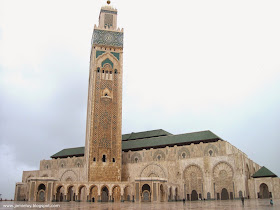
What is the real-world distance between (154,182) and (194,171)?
5.79 m

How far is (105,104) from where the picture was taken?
32.6m

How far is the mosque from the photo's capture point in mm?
26531

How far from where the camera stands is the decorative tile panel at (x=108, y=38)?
3459cm

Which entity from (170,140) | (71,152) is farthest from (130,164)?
(71,152)

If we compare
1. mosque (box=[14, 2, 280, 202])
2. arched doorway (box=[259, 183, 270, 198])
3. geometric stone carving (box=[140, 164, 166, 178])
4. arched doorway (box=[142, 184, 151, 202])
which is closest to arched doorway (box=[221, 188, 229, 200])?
mosque (box=[14, 2, 280, 202])

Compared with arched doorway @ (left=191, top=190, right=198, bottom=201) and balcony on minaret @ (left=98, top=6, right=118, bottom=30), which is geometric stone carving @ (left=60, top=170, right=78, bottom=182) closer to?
arched doorway @ (left=191, top=190, right=198, bottom=201)

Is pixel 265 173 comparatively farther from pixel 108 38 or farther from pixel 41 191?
pixel 108 38

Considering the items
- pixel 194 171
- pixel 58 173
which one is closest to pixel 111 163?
pixel 194 171

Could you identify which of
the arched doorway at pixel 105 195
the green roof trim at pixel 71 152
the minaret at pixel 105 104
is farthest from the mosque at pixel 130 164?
the green roof trim at pixel 71 152

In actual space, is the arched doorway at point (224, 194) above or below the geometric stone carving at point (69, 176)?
below

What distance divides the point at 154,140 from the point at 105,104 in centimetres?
770

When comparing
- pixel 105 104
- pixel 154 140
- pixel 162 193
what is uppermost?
pixel 105 104

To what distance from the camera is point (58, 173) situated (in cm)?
3906

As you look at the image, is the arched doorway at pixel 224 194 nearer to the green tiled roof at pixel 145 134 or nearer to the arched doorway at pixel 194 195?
the arched doorway at pixel 194 195
